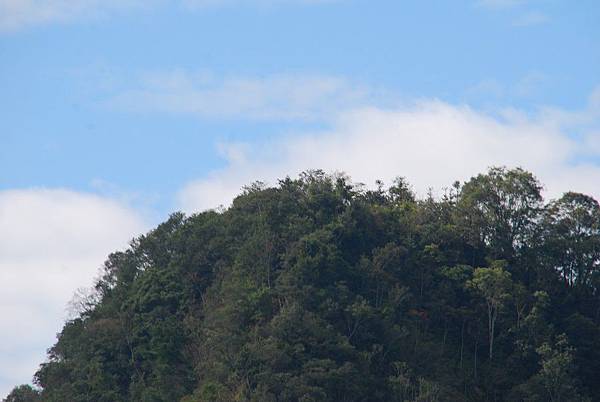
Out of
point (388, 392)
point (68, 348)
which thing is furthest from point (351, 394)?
point (68, 348)

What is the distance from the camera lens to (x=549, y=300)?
1945 inches

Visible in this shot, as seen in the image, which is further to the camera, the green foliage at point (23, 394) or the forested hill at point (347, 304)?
the green foliage at point (23, 394)

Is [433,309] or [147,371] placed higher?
[433,309]

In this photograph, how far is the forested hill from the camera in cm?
4472

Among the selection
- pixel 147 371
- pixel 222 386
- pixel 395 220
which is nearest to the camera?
pixel 222 386

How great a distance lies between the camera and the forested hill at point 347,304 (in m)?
44.7

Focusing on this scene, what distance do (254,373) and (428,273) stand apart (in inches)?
382

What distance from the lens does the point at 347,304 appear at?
1823 inches

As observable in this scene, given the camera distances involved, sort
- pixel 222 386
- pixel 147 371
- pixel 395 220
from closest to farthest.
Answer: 1. pixel 222 386
2. pixel 147 371
3. pixel 395 220

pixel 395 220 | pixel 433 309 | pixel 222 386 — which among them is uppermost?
pixel 395 220

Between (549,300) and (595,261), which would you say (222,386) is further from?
(595,261)

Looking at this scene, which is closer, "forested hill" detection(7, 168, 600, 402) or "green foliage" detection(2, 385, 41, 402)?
"forested hill" detection(7, 168, 600, 402)

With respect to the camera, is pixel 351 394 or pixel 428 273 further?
pixel 428 273

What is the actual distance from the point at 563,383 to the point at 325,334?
361 inches
